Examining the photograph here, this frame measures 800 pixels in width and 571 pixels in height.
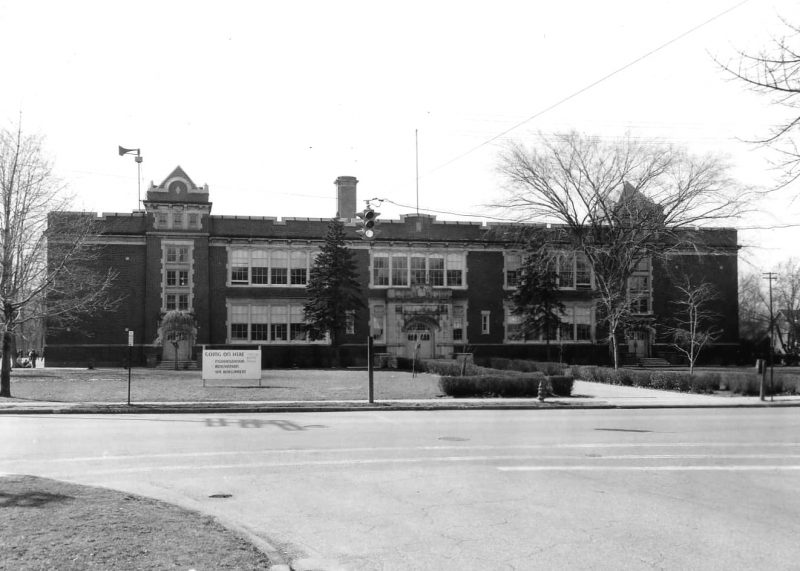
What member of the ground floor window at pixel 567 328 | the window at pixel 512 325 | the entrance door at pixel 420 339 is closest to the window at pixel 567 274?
the ground floor window at pixel 567 328

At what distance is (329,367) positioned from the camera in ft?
171

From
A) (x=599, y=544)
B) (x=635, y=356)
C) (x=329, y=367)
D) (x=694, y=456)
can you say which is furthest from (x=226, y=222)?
(x=599, y=544)

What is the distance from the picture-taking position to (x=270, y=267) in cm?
5478

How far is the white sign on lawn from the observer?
30.3m

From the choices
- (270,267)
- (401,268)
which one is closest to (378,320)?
(401,268)

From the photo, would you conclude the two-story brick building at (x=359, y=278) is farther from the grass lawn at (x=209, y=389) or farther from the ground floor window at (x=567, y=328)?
the grass lawn at (x=209, y=389)

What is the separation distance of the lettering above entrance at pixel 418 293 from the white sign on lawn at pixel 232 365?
24766 millimetres

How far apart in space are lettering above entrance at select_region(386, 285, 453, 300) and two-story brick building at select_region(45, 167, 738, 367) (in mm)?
79

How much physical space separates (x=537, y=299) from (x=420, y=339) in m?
8.96

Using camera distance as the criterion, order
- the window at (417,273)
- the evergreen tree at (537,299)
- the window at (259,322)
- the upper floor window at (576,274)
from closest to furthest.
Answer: the evergreen tree at (537,299) → the window at (259,322) → the window at (417,273) → the upper floor window at (576,274)

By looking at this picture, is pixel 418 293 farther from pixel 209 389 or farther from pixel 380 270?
pixel 209 389

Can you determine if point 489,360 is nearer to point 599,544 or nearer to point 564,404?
point 564,404

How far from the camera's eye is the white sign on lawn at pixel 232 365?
99.6ft

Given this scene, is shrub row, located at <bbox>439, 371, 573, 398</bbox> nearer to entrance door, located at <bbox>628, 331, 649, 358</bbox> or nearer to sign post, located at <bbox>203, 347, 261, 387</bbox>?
sign post, located at <bbox>203, 347, 261, 387</bbox>
